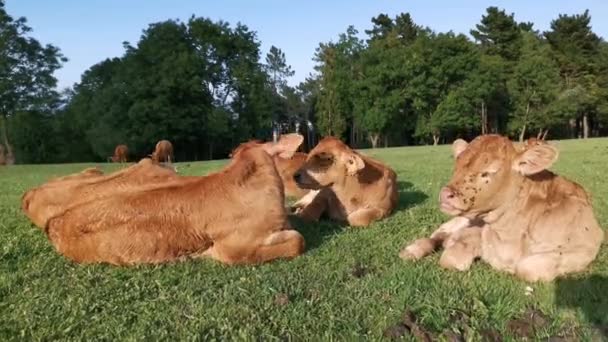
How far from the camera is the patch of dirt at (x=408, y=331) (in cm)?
372

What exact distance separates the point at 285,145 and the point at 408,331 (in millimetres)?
3574

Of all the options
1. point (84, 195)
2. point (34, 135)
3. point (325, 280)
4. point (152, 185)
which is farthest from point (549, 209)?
point (34, 135)

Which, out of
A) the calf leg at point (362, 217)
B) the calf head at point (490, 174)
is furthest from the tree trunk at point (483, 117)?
the calf head at point (490, 174)

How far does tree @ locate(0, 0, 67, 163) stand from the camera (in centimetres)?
5409

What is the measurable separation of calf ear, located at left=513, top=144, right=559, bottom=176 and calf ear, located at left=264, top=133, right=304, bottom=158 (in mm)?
2574

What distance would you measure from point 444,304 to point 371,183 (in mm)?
4464

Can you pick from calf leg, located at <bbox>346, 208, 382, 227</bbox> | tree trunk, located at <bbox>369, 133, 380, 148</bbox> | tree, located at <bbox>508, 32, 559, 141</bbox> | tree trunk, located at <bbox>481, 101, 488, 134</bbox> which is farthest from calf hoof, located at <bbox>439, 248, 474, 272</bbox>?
tree, located at <bbox>508, 32, 559, 141</bbox>

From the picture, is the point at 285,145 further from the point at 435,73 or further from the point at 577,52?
the point at 577,52

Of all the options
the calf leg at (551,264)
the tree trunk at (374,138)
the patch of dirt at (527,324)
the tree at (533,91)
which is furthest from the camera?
the tree trunk at (374,138)

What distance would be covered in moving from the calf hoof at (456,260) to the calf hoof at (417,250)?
1.29ft

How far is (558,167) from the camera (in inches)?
611

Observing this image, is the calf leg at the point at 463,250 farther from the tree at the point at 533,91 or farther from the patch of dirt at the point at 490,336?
the tree at the point at 533,91

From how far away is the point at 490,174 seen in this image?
16.7 feet

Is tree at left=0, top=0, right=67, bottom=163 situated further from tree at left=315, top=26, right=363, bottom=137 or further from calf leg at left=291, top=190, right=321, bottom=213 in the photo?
calf leg at left=291, top=190, right=321, bottom=213
